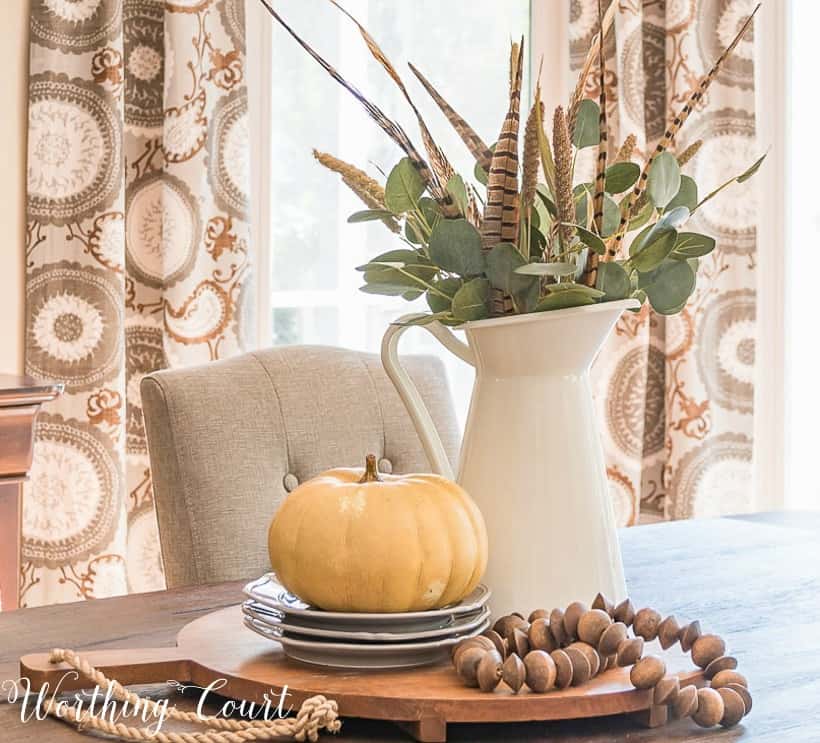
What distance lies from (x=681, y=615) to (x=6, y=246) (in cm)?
173

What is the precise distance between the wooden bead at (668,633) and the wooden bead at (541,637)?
0.27 ft

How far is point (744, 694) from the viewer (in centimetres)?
69

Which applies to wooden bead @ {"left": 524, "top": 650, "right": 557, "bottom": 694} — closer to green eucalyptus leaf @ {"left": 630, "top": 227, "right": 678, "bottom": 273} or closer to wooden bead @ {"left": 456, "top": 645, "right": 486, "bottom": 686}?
wooden bead @ {"left": 456, "top": 645, "right": 486, "bottom": 686}

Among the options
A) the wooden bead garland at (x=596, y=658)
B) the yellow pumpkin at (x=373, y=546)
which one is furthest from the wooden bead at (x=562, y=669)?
the yellow pumpkin at (x=373, y=546)

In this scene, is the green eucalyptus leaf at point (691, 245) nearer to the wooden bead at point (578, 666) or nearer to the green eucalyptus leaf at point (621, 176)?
the green eucalyptus leaf at point (621, 176)

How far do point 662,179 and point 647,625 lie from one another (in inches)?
12.5

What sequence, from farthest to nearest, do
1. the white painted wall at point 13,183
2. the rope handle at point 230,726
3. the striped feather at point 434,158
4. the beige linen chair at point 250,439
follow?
the white painted wall at point 13,183 < the beige linen chair at point 250,439 < the striped feather at point 434,158 < the rope handle at point 230,726

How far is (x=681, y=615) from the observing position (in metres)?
0.98

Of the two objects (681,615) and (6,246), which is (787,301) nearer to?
(6,246)

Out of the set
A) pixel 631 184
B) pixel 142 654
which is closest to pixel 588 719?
pixel 142 654

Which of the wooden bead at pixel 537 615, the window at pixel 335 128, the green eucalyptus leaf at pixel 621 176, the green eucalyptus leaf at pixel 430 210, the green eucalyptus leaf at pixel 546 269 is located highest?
the window at pixel 335 128

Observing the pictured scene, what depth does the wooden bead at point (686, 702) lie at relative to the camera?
2.19 ft

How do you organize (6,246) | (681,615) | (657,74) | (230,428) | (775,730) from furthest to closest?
1. (657,74)
2. (6,246)
3. (230,428)
4. (681,615)
5. (775,730)

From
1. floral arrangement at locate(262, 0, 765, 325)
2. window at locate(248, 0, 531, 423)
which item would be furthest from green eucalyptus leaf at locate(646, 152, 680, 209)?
window at locate(248, 0, 531, 423)
